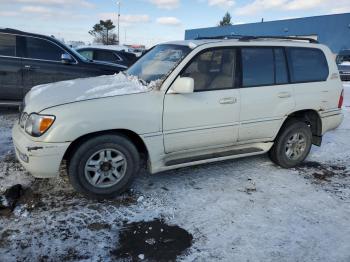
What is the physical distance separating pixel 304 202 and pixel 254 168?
1.14 m

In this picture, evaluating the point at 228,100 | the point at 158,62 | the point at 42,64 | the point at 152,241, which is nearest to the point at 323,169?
the point at 228,100

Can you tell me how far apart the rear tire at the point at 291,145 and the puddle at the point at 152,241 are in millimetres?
2394

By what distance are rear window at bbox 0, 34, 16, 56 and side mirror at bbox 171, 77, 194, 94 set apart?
192 inches

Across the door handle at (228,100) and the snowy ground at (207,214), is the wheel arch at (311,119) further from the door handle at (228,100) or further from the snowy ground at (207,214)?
the door handle at (228,100)

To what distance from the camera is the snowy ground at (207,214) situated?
326 centimetres

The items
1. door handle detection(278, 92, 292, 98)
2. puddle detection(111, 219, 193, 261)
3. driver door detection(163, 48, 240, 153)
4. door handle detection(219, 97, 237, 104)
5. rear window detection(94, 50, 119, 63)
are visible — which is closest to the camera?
puddle detection(111, 219, 193, 261)

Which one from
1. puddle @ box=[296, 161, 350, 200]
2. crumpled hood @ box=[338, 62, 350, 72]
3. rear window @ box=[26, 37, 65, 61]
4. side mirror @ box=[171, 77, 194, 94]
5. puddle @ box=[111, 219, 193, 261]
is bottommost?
puddle @ box=[111, 219, 193, 261]

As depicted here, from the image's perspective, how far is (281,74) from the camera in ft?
16.5

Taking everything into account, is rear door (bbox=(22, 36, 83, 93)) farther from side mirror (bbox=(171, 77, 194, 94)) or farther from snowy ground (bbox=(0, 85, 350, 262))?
side mirror (bbox=(171, 77, 194, 94))

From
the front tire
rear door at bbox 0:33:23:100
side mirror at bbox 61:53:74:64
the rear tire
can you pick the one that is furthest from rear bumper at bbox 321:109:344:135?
rear door at bbox 0:33:23:100

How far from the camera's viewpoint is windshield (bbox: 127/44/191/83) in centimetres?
A: 444

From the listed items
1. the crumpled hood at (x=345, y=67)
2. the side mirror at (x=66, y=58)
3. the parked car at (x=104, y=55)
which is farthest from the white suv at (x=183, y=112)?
the crumpled hood at (x=345, y=67)

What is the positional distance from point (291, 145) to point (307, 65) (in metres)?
1.20

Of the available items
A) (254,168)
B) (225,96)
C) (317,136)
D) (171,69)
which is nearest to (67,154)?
(171,69)
